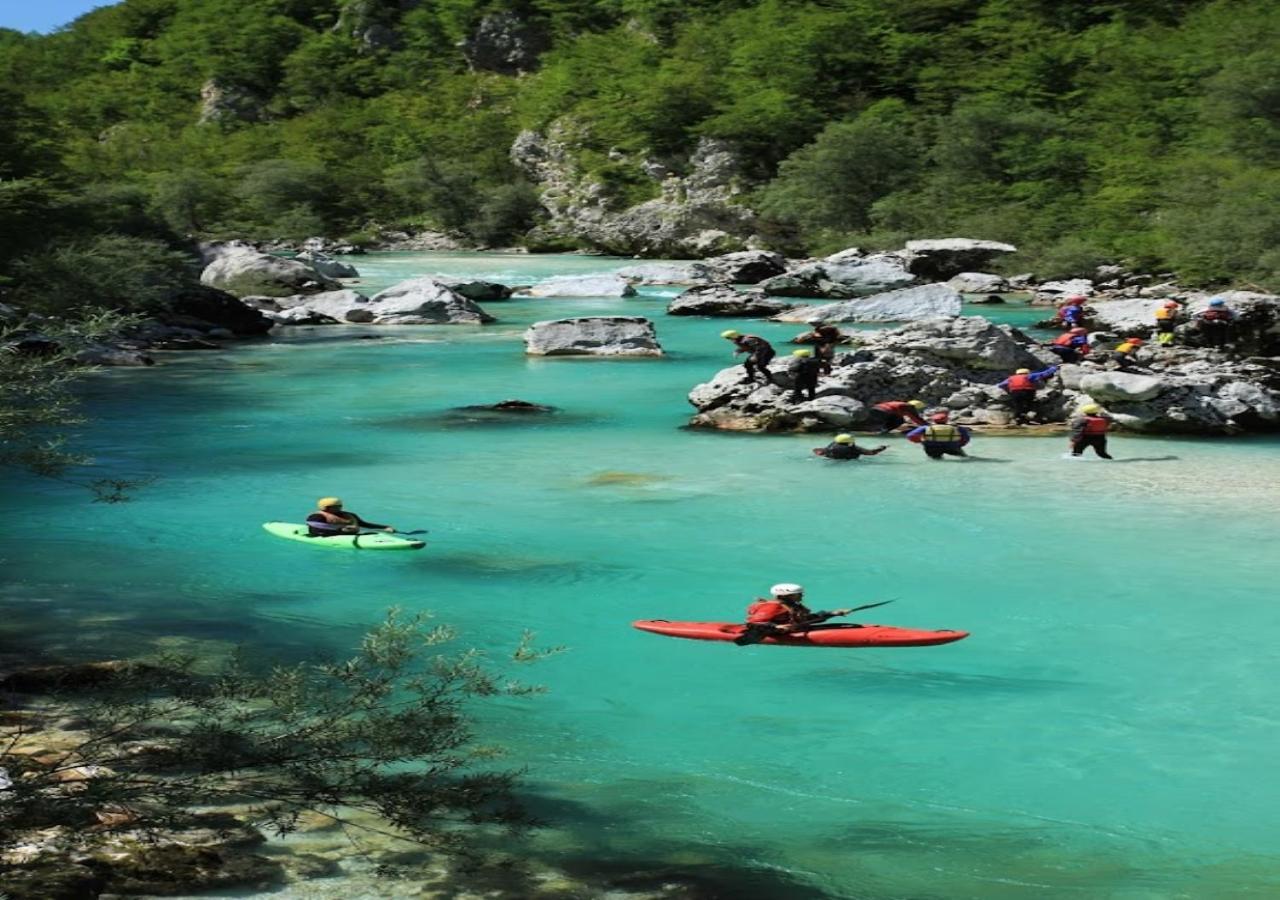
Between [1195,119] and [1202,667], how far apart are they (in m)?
56.3

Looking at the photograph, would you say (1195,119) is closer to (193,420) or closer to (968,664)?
(193,420)

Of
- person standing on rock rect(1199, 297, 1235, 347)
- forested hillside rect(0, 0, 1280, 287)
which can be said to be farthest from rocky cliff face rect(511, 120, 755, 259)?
person standing on rock rect(1199, 297, 1235, 347)

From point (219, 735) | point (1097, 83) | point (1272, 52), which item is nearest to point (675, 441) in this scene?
point (219, 735)

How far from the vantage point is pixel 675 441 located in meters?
22.0

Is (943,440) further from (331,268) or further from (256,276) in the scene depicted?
(331,268)

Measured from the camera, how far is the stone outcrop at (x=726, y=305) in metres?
41.8

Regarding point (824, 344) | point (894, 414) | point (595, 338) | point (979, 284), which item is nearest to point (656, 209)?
point (979, 284)

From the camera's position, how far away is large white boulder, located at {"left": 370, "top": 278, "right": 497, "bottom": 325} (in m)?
41.1

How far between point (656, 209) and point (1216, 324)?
46990 mm

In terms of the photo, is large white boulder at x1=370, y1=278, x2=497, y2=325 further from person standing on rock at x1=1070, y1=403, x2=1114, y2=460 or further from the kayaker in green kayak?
the kayaker in green kayak

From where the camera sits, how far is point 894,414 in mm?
22250

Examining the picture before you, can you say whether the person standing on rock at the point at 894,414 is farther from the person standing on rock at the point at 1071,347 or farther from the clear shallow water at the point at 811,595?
the person standing on rock at the point at 1071,347

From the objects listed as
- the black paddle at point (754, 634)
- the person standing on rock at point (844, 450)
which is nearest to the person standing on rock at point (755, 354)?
the person standing on rock at point (844, 450)

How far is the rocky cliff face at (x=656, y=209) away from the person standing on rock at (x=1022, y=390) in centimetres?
4752
